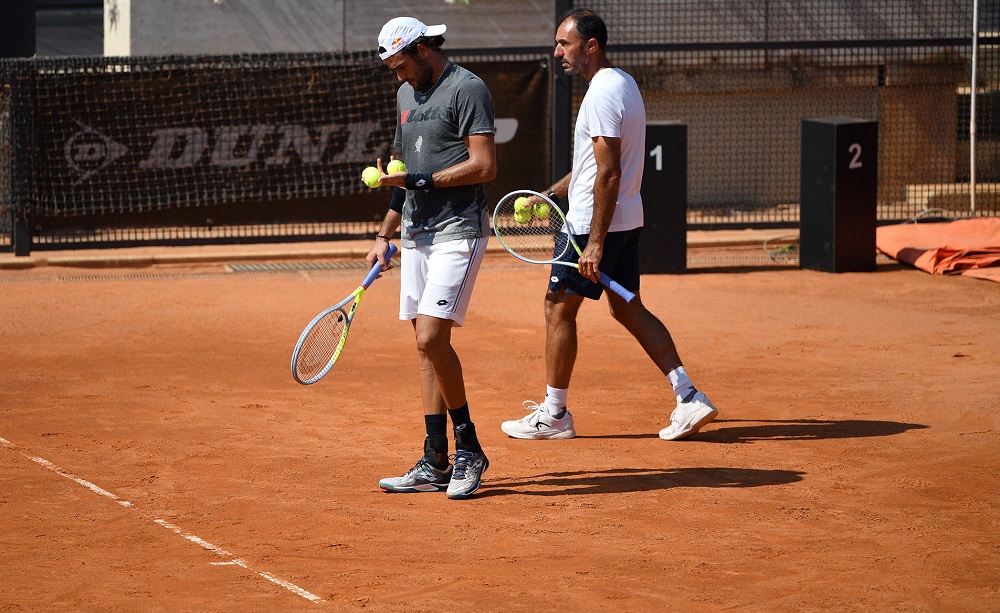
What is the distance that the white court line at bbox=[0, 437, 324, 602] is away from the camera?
4.65 meters

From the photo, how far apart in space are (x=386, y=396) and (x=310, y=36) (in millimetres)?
11011

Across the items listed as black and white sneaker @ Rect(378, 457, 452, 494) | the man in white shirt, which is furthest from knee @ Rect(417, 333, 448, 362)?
the man in white shirt

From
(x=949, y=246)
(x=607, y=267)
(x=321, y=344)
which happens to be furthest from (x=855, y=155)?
(x=321, y=344)

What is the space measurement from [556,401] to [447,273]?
4.87 ft

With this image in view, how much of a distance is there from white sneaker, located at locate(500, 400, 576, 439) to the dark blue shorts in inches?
27.2

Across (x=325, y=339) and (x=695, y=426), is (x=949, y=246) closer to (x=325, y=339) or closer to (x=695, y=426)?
(x=695, y=426)

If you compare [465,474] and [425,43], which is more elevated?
[425,43]

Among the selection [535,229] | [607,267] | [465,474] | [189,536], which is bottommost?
[189,536]

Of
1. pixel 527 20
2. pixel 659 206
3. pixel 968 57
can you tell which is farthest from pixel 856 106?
pixel 659 206

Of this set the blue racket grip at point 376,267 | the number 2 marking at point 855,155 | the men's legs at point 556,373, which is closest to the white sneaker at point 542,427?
the men's legs at point 556,373

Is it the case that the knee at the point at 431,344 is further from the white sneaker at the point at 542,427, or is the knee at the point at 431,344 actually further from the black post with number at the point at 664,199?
the black post with number at the point at 664,199

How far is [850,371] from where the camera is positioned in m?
8.55

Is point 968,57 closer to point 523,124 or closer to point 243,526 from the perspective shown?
point 523,124

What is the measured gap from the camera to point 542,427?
693 cm
